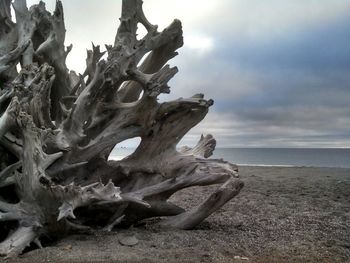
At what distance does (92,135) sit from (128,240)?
1736mm

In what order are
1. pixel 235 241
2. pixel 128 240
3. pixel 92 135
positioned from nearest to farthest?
1. pixel 128 240
2. pixel 235 241
3. pixel 92 135

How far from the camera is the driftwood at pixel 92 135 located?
5.12 meters

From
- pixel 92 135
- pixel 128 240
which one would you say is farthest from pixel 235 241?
pixel 92 135

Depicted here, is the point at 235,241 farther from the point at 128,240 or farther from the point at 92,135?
the point at 92,135

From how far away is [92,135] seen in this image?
630 cm

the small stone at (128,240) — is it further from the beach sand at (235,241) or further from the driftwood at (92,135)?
the driftwood at (92,135)

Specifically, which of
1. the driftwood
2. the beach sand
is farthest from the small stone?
the driftwood

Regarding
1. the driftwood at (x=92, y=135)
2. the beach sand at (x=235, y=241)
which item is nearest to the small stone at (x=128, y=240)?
the beach sand at (x=235, y=241)

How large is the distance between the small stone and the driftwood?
27 cm

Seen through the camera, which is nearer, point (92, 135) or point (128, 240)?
point (128, 240)

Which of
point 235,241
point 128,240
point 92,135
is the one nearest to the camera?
point 128,240

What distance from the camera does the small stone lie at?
5.16 meters

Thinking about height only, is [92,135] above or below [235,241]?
above

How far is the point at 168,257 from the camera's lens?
15.2 ft
